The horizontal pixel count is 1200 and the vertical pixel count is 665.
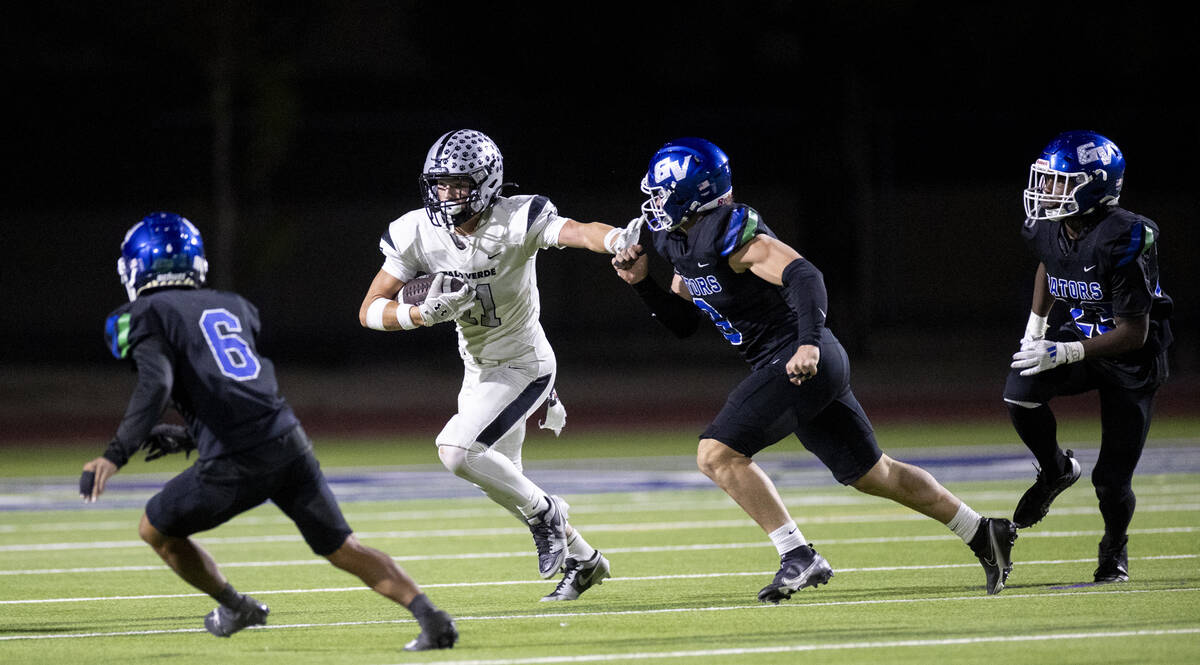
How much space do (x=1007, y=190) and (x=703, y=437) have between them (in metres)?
21.6

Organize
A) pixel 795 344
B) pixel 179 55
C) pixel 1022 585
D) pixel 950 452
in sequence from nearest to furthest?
pixel 795 344 → pixel 1022 585 → pixel 950 452 → pixel 179 55

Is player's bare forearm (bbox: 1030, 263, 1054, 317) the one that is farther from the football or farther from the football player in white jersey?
the football

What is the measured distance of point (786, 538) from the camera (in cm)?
627

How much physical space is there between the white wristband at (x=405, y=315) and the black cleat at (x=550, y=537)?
39.0 inches

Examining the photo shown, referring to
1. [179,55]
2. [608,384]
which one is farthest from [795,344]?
[179,55]

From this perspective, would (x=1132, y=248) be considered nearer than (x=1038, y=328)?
Yes

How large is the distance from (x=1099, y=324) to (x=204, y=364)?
3.68 m

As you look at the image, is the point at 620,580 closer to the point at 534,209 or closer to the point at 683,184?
the point at 534,209

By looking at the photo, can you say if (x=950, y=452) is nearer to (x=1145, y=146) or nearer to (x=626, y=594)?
(x=626, y=594)

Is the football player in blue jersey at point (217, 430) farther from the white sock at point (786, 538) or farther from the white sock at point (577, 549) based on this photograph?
the white sock at point (786, 538)

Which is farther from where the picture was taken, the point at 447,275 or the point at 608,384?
the point at 608,384

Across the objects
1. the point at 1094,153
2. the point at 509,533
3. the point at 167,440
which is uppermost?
the point at 1094,153

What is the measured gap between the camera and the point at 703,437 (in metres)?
6.37

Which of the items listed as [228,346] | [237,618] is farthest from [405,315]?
[237,618]
